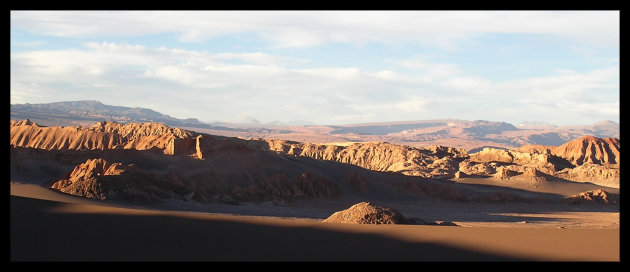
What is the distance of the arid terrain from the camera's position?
35.2 feet

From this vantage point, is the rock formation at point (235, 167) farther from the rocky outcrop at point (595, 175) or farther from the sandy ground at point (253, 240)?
the sandy ground at point (253, 240)

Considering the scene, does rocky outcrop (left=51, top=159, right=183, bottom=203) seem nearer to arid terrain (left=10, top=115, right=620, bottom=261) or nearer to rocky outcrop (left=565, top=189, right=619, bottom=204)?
arid terrain (left=10, top=115, right=620, bottom=261)

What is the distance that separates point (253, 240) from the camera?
445 inches

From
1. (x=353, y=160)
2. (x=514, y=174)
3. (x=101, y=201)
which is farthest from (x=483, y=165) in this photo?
(x=101, y=201)

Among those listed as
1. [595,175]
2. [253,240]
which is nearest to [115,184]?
[253,240]

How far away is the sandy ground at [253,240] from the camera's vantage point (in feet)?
32.6

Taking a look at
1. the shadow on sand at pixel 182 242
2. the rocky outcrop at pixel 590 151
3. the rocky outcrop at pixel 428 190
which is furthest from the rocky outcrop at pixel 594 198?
the shadow on sand at pixel 182 242

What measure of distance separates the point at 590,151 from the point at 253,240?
244 feet

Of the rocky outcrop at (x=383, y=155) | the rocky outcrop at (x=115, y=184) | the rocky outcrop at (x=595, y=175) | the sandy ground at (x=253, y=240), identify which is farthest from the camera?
the rocky outcrop at (x=383, y=155)

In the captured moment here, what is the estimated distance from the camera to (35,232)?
10.4 m

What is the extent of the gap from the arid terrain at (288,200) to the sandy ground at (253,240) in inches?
1.2

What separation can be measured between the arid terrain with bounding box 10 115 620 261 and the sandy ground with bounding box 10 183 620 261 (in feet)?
0.10

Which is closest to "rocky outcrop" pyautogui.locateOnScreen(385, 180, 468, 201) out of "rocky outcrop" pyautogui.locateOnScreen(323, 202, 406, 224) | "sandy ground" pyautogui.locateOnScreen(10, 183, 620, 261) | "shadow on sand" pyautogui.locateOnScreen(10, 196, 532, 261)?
"rocky outcrop" pyautogui.locateOnScreen(323, 202, 406, 224)
